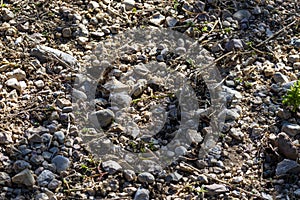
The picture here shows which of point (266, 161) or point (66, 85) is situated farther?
point (66, 85)

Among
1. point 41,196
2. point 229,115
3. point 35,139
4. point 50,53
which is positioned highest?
point 50,53

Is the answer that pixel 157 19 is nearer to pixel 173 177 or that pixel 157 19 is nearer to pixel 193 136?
pixel 193 136

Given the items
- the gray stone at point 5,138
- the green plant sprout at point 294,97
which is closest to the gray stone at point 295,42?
the green plant sprout at point 294,97

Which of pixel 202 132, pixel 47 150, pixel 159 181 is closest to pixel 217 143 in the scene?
pixel 202 132

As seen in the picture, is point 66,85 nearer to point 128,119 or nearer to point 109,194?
Answer: point 128,119

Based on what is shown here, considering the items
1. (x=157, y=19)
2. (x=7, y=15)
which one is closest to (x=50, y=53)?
(x=7, y=15)

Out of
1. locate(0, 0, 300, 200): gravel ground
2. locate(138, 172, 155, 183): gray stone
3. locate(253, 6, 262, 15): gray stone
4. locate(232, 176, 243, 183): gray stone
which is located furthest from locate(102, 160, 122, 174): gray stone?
locate(253, 6, 262, 15): gray stone

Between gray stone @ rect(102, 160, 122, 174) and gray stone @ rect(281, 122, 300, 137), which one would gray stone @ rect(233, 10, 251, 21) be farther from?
gray stone @ rect(102, 160, 122, 174)
